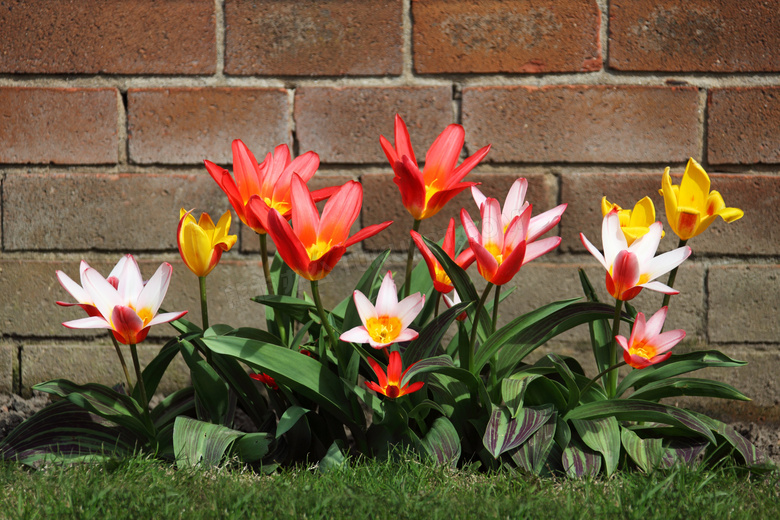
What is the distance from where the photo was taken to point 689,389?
1373 millimetres

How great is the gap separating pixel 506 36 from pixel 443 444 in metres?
1.15

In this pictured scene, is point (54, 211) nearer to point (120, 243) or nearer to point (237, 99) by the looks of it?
point (120, 243)

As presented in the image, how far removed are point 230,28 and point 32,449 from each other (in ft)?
3.95

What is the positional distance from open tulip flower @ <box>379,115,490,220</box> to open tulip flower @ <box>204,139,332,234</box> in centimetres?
18

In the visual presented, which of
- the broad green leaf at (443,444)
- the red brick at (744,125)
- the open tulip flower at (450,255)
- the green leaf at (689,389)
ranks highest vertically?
the red brick at (744,125)

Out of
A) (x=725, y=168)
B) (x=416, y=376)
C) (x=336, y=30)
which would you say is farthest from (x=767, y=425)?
(x=336, y=30)

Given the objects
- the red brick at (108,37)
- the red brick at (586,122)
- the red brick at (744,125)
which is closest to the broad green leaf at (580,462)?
the red brick at (586,122)

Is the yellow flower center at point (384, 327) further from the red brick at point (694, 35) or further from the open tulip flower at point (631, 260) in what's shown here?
the red brick at point (694, 35)

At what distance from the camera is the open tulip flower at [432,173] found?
1.27 metres

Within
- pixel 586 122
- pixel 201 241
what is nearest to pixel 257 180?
pixel 201 241

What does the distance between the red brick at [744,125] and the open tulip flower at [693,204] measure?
496mm

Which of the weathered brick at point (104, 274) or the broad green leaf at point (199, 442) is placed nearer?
the broad green leaf at point (199, 442)

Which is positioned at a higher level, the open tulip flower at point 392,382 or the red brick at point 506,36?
the red brick at point 506,36

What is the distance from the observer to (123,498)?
3.66 ft
